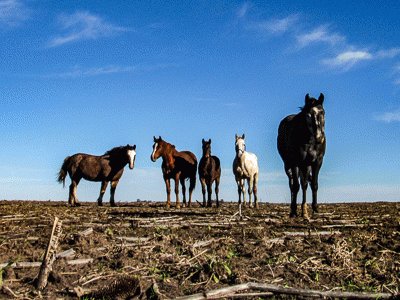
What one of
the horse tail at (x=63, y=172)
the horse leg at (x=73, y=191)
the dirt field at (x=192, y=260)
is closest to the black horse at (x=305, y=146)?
the dirt field at (x=192, y=260)

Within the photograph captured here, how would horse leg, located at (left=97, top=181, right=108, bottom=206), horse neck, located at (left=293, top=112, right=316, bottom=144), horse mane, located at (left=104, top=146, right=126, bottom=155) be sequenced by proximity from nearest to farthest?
horse neck, located at (left=293, top=112, right=316, bottom=144)
horse leg, located at (left=97, top=181, right=108, bottom=206)
horse mane, located at (left=104, top=146, right=126, bottom=155)

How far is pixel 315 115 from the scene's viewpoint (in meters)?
13.0

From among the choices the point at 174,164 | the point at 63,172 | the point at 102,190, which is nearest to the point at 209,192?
the point at 174,164

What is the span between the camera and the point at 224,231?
30.5ft

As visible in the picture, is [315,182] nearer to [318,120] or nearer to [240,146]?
[318,120]

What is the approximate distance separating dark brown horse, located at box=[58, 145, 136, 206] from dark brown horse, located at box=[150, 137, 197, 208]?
1990 millimetres

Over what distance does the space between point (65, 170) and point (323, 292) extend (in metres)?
21.3

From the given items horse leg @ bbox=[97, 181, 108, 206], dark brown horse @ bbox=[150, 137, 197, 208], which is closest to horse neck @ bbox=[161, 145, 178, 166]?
dark brown horse @ bbox=[150, 137, 197, 208]

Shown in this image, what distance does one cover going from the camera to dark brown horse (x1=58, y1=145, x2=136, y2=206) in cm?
2508

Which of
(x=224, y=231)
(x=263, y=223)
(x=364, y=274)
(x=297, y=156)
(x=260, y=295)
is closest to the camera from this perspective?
(x=260, y=295)

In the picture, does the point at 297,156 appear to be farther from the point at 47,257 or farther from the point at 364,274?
the point at 47,257

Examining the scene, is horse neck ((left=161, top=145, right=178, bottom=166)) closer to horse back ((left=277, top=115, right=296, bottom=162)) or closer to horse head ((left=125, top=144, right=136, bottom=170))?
horse head ((left=125, top=144, right=136, bottom=170))

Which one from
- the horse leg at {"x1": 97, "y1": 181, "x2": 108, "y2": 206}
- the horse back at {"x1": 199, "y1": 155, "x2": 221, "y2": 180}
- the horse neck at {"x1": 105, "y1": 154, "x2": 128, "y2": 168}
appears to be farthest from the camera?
the horse neck at {"x1": 105, "y1": 154, "x2": 128, "y2": 168}

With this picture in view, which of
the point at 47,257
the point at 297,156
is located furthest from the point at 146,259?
the point at 297,156
